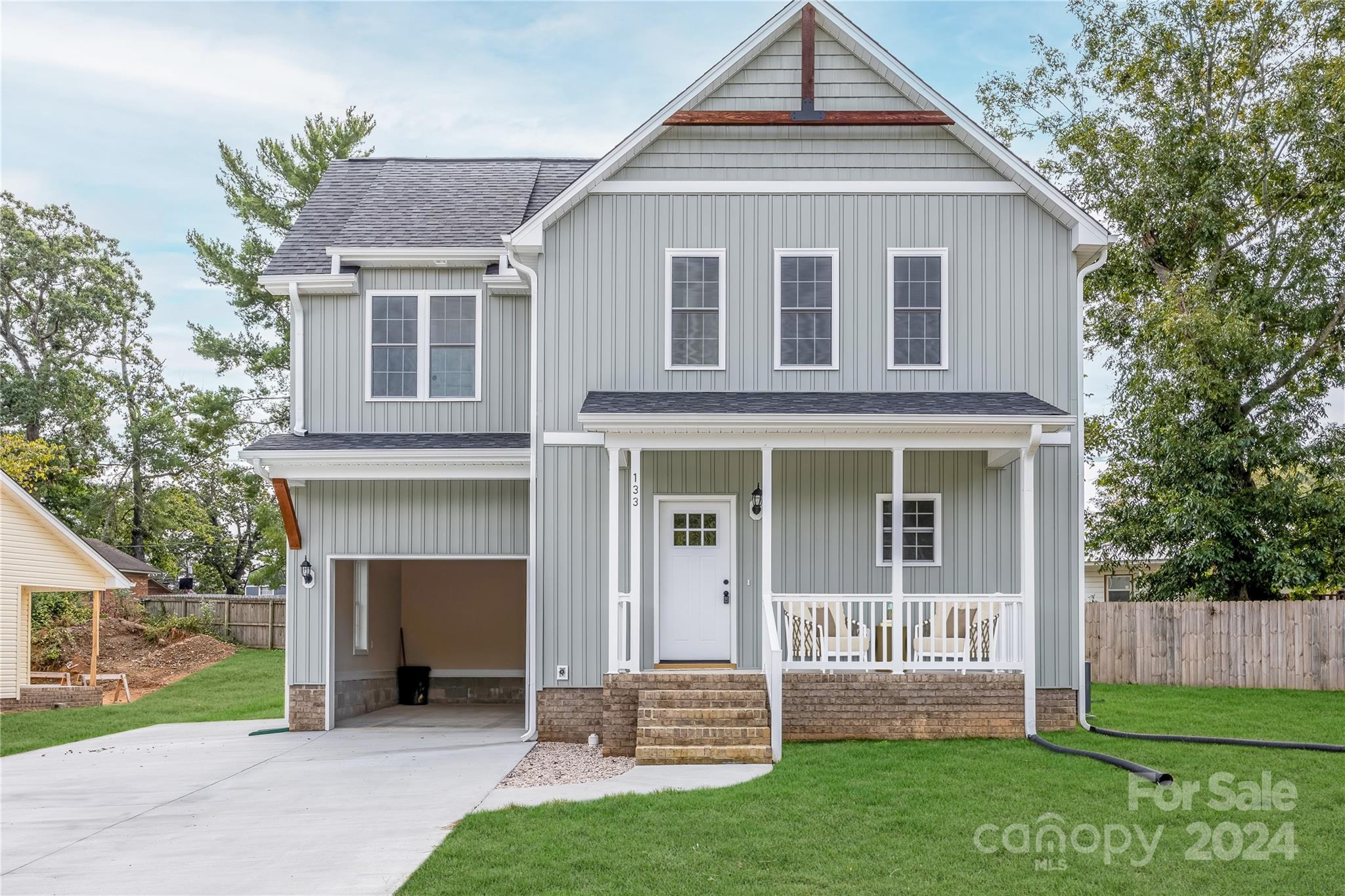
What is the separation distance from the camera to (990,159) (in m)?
12.4

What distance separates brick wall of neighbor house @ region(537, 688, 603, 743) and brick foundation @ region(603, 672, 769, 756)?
0.94m

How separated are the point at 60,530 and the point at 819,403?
1566cm

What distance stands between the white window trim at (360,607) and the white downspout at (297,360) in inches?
84.8

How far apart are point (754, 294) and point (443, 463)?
432 cm

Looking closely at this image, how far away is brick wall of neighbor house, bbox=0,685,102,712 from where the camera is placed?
18.6 meters

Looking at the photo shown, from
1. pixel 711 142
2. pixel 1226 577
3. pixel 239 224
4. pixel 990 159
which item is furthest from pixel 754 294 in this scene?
pixel 239 224

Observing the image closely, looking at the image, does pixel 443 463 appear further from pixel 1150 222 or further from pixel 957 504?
pixel 1150 222

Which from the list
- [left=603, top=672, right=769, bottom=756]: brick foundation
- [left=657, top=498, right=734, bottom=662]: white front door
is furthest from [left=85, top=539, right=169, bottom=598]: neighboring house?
[left=603, top=672, right=769, bottom=756]: brick foundation

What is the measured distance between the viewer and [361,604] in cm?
1478

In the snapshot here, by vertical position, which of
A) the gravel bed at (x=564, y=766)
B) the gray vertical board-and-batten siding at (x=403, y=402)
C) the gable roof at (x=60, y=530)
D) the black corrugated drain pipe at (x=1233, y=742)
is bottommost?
the gravel bed at (x=564, y=766)

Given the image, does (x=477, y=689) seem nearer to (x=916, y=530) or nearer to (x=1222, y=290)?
(x=916, y=530)

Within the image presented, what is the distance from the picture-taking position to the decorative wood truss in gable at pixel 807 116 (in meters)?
12.3

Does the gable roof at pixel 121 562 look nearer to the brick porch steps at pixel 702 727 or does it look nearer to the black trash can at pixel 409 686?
the black trash can at pixel 409 686

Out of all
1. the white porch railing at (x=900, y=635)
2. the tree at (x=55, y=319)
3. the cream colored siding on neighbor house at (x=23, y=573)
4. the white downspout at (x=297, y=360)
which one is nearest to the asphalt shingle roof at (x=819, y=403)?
the white porch railing at (x=900, y=635)
